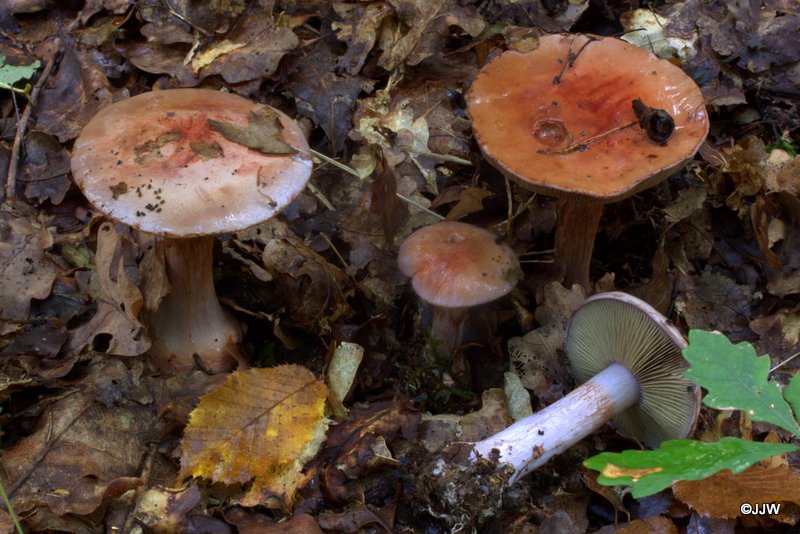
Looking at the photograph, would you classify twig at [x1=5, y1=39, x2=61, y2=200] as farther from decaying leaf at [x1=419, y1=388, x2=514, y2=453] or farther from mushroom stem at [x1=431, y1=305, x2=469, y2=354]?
decaying leaf at [x1=419, y1=388, x2=514, y2=453]

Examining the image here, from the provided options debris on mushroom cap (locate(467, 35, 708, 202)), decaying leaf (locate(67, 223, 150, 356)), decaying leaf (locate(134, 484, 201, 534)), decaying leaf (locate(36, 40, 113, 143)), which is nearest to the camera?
decaying leaf (locate(134, 484, 201, 534))

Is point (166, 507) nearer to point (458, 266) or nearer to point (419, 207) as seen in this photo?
point (458, 266)

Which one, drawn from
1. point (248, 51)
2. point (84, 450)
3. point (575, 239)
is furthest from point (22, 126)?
point (575, 239)

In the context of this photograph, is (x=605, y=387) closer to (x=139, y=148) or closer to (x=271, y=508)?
(x=271, y=508)

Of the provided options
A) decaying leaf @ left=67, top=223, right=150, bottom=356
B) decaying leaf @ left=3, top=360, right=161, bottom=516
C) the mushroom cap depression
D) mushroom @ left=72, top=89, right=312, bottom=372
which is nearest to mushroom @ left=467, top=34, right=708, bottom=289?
the mushroom cap depression

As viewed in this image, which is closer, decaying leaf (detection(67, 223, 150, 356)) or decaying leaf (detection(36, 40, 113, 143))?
decaying leaf (detection(67, 223, 150, 356))

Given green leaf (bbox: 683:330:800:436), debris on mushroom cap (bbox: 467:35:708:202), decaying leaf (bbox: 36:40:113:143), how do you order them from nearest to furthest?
1. green leaf (bbox: 683:330:800:436)
2. debris on mushroom cap (bbox: 467:35:708:202)
3. decaying leaf (bbox: 36:40:113:143)

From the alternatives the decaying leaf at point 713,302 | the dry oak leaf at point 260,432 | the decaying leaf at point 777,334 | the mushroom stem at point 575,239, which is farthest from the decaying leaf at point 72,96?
the decaying leaf at point 777,334
